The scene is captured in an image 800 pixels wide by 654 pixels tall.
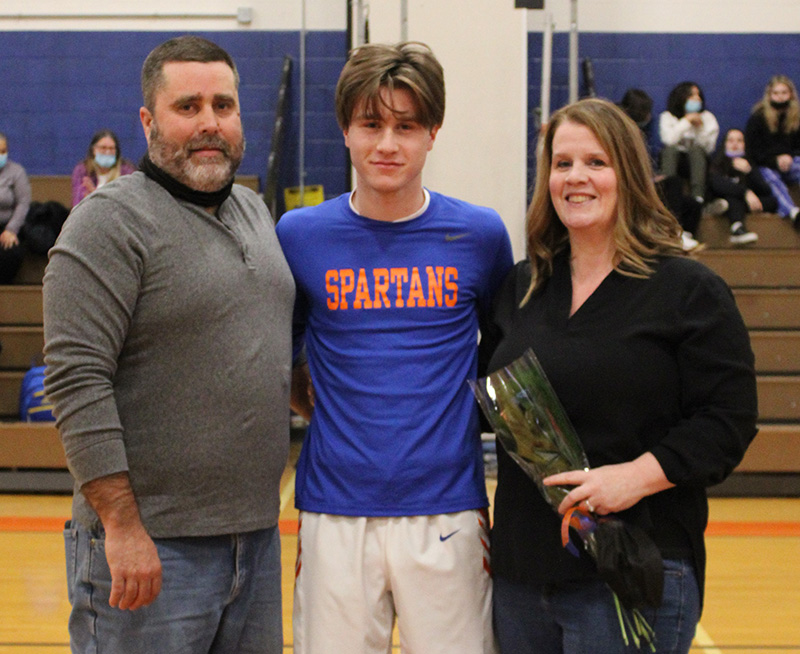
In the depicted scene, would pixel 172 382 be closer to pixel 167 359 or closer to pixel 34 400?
pixel 167 359

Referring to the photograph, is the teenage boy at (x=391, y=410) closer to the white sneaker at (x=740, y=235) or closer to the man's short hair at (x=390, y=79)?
the man's short hair at (x=390, y=79)

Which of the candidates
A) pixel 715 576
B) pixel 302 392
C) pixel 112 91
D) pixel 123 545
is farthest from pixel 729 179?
pixel 123 545

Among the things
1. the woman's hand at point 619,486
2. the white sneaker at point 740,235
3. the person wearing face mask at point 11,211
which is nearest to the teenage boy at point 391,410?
the woman's hand at point 619,486

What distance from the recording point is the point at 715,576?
13.1ft

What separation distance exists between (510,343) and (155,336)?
0.68m

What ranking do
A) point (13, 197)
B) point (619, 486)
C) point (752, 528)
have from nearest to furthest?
point (619, 486) < point (752, 528) < point (13, 197)

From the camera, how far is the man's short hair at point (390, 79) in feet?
6.11

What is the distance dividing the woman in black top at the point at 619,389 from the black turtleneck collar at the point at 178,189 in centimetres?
65

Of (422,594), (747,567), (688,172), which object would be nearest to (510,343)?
(422,594)

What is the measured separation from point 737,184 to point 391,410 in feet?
20.1

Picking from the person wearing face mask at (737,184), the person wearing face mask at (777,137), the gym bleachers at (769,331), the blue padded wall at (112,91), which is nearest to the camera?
the gym bleachers at (769,331)

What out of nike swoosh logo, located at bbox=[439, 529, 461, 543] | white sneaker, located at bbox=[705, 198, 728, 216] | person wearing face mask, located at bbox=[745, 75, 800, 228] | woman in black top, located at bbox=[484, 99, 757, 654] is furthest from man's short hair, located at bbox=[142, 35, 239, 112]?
person wearing face mask, located at bbox=[745, 75, 800, 228]

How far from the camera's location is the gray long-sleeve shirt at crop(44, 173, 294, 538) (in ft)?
5.32

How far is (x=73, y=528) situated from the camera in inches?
69.5
